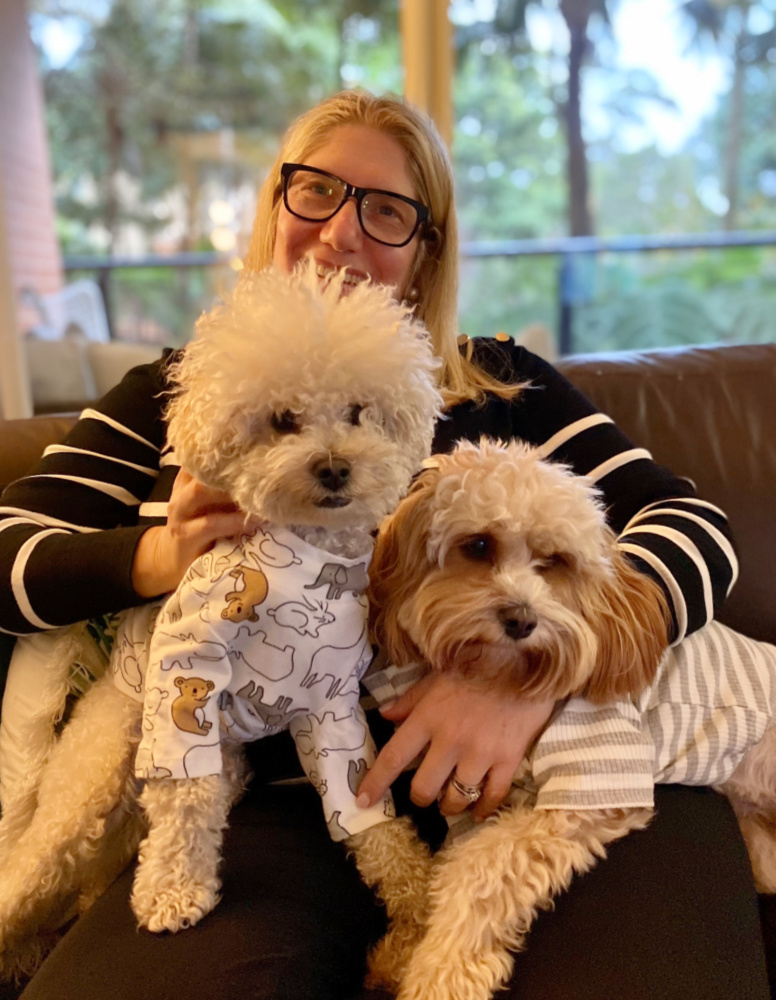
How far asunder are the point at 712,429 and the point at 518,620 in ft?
3.17

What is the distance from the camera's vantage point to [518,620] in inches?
44.1

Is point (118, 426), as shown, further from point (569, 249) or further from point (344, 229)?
point (569, 249)

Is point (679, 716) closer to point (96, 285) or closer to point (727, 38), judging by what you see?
point (727, 38)

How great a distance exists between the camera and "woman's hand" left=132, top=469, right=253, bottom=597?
3.65 ft

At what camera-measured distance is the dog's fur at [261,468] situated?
39.3 inches

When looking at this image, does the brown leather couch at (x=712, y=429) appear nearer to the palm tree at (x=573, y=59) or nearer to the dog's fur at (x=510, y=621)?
the dog's fur at (x=510, y=621)

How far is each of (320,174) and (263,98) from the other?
16.8 ft

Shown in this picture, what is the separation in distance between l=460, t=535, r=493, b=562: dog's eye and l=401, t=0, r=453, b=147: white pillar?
3.55 metres

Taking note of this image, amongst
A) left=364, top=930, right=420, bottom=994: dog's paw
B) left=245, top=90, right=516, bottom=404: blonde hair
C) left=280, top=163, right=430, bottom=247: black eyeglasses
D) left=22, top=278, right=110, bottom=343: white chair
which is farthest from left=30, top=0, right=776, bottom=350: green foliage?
left=364, top=930, right=420, bottom=994: dog's paw

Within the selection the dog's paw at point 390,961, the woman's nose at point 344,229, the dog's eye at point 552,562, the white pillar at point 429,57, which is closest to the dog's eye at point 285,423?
the dog's eye at point 552,562

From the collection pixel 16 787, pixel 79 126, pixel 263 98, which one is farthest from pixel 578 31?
pixel 16 787

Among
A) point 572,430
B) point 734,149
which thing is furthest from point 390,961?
point 734,149

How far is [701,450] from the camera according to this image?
5.92 feet

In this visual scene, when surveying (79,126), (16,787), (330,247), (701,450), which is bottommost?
(16,787)
